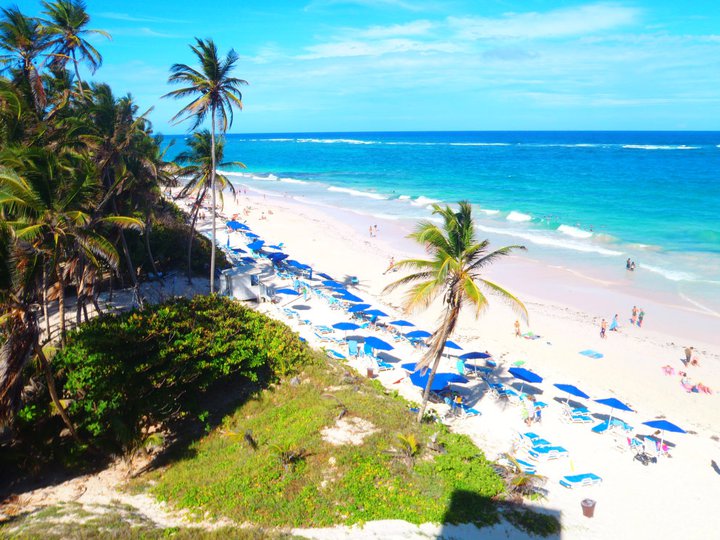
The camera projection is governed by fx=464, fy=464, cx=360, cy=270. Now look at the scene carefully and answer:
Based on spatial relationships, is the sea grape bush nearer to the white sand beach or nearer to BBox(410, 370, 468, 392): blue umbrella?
BBox(410, 370, 468, 392): blue umbrella

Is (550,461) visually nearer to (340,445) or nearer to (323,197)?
(340,445)

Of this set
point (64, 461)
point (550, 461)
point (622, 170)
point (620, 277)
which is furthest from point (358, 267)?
point (622, 170)

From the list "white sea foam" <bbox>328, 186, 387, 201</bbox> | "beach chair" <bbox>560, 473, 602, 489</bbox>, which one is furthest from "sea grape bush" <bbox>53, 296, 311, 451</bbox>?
"white sea foam" <bbox>328, 186, 387, 201</bbox>

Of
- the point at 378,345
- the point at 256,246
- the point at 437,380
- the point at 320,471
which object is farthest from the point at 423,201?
the point at 320,471

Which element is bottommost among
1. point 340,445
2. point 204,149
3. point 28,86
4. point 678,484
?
point 678,484

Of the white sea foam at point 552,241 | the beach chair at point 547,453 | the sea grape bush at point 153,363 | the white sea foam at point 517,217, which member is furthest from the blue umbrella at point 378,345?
the white sea foam at point 517,217

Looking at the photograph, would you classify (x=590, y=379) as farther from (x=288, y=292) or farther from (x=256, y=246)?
(x=256, y=246)
